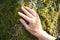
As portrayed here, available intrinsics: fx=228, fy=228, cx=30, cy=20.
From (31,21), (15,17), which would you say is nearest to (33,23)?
(31,21)

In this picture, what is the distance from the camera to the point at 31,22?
6.87 feet

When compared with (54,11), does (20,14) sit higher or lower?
higher

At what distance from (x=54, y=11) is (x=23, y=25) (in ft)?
1.59

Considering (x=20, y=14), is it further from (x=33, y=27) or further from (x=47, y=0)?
(x=47, y=0)

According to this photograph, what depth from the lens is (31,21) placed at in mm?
2092

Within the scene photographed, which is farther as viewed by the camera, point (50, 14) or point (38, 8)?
point (50, 14)

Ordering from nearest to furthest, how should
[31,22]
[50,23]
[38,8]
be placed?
[31,22]
[38,8]
[50,23]

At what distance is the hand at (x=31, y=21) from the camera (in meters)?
2.10

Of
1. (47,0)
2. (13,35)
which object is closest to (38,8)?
(47,0)

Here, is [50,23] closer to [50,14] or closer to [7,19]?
[50,14]

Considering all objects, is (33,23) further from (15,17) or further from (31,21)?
(15,17)

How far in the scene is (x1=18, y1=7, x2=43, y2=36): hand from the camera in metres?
2.10

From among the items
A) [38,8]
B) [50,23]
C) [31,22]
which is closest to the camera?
[31,22]

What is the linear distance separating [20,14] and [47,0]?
396 millimetres
